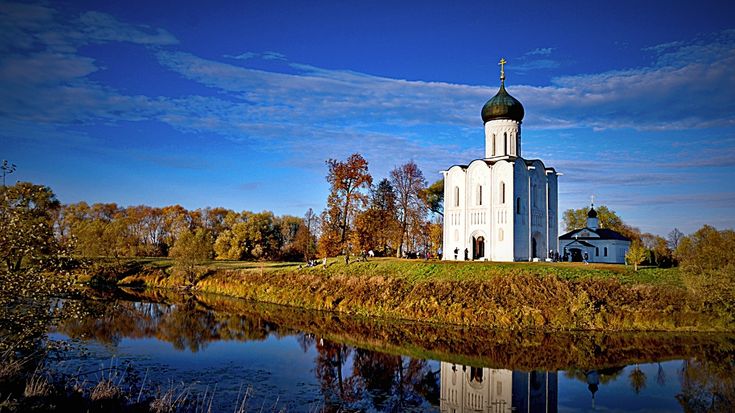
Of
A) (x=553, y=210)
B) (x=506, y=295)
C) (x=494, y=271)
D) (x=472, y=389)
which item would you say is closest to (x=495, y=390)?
(x=472, y=389)

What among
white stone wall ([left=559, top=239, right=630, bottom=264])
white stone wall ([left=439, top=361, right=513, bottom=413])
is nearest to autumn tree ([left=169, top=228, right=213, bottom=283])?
white stone wall ([left=439, top=361, right=513, bottom=413])

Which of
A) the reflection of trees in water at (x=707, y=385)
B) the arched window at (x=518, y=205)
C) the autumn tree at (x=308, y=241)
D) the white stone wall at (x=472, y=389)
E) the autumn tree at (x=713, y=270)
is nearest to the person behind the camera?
the reflection of trees in water at (x=707, y=385)

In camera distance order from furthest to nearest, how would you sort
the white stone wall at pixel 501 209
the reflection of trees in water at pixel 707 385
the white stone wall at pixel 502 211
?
the white stone wall at pixel 501 209
the white stone wall at pixel 502 211
the reflection of trees in water at pixel 707 385

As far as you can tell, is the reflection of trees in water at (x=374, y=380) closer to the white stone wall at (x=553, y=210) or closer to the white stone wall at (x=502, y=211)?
the white stone wall at (x=502, y=211)

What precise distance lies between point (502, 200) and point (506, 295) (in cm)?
1032

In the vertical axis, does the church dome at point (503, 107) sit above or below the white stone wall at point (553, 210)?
above

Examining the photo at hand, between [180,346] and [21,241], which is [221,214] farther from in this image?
[21,241]

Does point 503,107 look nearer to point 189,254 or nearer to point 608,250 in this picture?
point 608,250

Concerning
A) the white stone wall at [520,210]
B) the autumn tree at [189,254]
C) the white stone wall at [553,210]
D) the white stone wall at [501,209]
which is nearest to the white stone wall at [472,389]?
the white stone wall at [501,209]

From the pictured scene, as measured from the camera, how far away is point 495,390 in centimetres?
1437

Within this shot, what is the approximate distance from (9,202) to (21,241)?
3.89 ft

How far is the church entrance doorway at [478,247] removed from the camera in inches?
1393

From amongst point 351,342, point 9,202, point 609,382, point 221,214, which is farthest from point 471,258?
point 221,214

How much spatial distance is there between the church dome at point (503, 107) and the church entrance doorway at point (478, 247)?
29.1 ft
